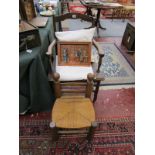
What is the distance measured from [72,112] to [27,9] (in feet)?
3.94

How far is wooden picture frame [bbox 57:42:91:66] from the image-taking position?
1.70 m

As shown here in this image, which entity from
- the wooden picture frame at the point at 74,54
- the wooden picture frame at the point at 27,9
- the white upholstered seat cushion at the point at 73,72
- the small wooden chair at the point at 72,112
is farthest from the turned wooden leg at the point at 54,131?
the wooden picture frame at the point at 27,9

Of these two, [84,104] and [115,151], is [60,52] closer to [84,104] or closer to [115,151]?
[84,104]

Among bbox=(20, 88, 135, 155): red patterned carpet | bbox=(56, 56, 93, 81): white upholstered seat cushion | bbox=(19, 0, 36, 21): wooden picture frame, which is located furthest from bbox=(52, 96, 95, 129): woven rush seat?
bbox=(19, 0, 36, 21): wooden picture frame

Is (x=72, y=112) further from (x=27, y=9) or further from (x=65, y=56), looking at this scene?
(x=27, y=9)

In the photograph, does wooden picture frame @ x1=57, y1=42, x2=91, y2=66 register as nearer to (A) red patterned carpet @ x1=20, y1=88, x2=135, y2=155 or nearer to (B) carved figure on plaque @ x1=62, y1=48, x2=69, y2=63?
(B) carved figure on plaque @ x1=62, y1=48, x2=69, y2=63

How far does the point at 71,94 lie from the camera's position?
1.74 meters

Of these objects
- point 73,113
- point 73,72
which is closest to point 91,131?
point 73,113

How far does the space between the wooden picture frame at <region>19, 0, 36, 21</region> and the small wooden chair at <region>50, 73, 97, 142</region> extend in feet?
2.48

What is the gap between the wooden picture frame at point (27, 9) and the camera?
5.54 feet

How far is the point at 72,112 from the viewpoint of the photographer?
4.62 feet

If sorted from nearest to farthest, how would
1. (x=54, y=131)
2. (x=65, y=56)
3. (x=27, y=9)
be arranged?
(x=54, y=131) < (x=65, y=56) < (x=27, y=9)
